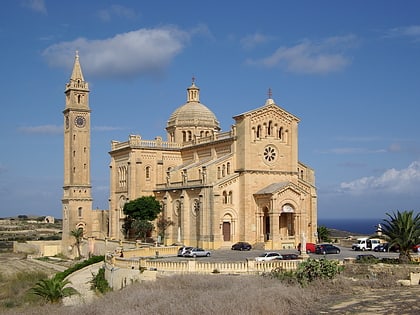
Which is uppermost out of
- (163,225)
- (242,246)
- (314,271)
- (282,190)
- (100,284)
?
(282,190)

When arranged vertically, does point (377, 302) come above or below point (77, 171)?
below

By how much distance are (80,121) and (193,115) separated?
1308 centimetres

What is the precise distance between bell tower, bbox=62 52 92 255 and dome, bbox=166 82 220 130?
32.9ft

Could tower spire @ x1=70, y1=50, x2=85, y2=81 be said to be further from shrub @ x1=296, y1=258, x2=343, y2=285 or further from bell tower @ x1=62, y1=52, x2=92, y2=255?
shrub @ x1=296, y1=258, x2=343, y2=285

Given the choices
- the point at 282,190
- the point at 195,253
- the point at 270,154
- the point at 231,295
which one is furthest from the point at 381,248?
the point at 231,295

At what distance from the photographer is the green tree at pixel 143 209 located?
6462 cm

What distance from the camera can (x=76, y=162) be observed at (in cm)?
7500

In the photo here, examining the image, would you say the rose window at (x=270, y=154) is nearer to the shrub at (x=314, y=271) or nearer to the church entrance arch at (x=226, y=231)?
the church entrance arch at (x=226, y=231)

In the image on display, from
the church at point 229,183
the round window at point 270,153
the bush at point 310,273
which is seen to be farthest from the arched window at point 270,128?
the bush at point 310,273

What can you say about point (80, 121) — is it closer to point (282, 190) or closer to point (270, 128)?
point (270, 128)

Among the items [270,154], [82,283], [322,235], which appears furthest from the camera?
[322,235]

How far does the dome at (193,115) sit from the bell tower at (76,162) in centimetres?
1003

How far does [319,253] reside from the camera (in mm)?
50312

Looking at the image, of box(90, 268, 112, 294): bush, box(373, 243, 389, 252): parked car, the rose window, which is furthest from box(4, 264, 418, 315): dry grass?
the rose window
